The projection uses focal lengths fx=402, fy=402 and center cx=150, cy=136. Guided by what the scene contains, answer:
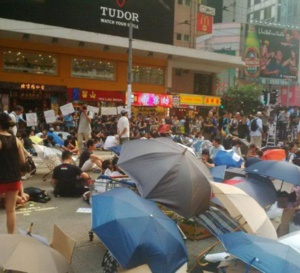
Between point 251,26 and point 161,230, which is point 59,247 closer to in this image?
point 161,230

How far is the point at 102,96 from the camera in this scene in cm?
2662

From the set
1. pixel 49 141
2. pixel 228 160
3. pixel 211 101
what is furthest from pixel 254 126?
pixel 211 101

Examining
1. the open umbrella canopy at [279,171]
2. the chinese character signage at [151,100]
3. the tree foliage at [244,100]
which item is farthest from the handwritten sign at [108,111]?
the tree foliage at [244,100]

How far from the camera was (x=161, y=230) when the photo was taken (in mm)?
3607

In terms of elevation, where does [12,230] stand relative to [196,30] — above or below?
below

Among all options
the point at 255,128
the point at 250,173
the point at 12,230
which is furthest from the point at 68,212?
the point at 255,128

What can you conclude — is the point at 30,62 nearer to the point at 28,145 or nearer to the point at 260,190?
the point at 28,145

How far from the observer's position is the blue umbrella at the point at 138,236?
346cm

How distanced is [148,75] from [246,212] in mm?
26061

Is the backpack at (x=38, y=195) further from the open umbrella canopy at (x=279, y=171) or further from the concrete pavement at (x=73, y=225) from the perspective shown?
the open umbrella canopy at (x=279, y=171)

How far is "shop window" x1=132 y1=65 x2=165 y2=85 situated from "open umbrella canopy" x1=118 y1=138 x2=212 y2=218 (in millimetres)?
24209

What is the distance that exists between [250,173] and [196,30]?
35.1 m

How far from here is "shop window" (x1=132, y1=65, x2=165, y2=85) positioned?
29.1 meters

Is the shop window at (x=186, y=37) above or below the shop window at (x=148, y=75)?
above
